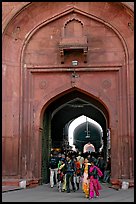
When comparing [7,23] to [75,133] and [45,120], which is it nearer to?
[45,120]

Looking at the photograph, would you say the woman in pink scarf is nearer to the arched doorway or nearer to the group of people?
the group of people

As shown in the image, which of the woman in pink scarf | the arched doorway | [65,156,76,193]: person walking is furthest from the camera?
the arched doorway

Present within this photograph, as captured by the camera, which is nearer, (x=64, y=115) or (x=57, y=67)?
(x=57, y=67)

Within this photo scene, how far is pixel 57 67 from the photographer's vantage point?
1393 cm

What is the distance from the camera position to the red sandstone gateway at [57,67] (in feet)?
43.7

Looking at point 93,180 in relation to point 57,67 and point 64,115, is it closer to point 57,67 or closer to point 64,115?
point 57,67

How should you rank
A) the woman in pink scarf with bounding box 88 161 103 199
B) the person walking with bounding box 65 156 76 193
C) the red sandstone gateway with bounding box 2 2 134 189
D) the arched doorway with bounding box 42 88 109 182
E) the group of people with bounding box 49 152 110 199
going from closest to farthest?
the woman in pink scarf with bounding box 88 161 103 199 < the group of people with bounding box 49 152 110 199 < the person walking with bounding box 65 156 76 193 < the red sandstone gateway with bounding box 2 2 134 189 < the arched doorway with bounding box 42 88 109 182

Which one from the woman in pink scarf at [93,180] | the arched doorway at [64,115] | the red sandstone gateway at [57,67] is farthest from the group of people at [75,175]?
the arched doorway at [64,115]

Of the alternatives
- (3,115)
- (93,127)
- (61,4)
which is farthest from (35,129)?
Answer: (93,127)

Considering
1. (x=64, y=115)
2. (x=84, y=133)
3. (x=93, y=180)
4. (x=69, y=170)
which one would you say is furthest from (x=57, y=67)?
(x=84, y=133)

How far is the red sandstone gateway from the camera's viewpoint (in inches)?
525

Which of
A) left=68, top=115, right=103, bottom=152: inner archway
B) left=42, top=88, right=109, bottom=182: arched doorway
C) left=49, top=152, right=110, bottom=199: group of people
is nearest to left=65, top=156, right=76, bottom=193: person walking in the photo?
left=49, top=152, right=110, bottom=199: group of people

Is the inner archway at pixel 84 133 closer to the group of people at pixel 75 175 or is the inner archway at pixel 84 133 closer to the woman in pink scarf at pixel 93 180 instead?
the group of people at pixel 75 175

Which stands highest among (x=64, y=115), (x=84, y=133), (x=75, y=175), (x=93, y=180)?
(x=64, y=115)
